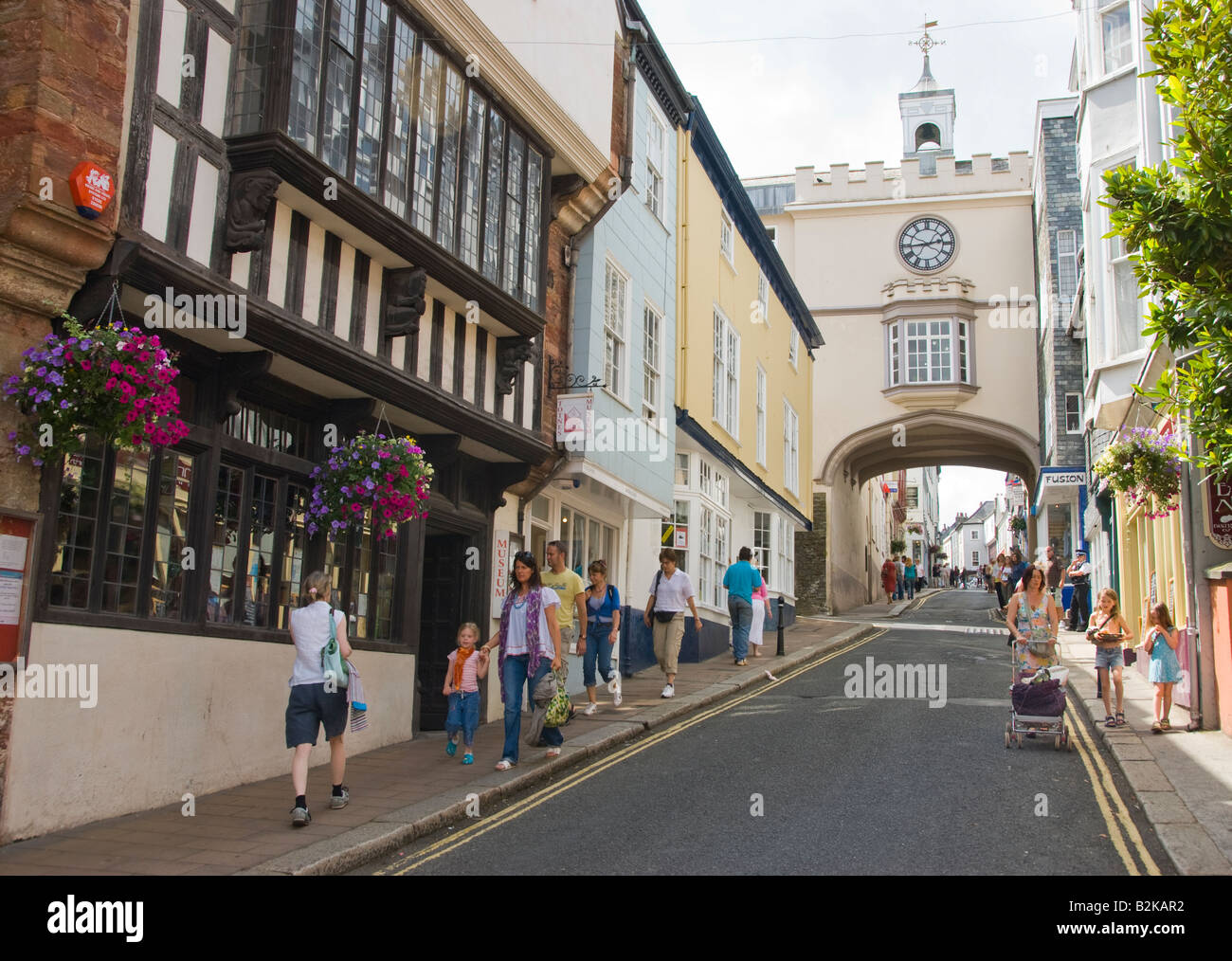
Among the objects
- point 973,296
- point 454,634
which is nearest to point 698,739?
point 454,634

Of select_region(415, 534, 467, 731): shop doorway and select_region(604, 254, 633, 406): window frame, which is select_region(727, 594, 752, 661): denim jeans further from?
select_region(415, 534, 467, 731): shop doorway

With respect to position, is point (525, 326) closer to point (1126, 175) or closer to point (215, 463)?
point (215, 463)

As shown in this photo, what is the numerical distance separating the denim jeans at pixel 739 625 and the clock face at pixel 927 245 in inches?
862

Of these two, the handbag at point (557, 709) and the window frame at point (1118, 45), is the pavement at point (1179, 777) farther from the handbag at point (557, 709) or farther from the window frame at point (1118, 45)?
the window frame at point (1118, 45)

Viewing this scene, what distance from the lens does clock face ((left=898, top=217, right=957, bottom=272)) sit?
117ft

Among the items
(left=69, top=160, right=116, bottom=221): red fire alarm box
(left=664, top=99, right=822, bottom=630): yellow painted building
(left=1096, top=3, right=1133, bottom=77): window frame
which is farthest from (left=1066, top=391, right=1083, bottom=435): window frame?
(left=69, top=160, right=116, bottom=221): red fire alarm box

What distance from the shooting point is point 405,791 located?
862 centimetres

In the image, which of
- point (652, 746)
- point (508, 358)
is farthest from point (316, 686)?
point (508, 358)

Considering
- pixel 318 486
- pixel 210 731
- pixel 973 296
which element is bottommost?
pixel 210 731

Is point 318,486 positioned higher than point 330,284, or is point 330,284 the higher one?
point 330,284

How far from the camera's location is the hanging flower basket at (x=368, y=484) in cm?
906

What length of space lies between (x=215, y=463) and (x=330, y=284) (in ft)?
6.10

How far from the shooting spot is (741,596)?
17.2 meters

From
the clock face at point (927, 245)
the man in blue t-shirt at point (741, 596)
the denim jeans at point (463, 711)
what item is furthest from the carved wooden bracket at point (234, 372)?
the clock face at point (927, 245)
